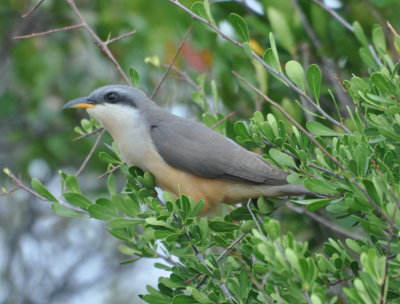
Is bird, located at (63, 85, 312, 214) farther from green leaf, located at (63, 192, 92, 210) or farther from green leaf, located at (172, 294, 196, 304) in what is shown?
green leaf, located at (172, 294, 196, 304)

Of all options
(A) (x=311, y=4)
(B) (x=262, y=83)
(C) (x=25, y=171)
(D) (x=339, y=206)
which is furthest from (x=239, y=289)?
(C) (x=25, y=171)

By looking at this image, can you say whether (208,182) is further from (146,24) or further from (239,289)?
(146,24)

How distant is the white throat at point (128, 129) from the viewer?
177 inches

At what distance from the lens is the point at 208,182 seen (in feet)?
15.2

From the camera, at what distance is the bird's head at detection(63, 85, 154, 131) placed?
4.73 meters

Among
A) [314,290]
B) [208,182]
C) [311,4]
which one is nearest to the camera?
[314,290]

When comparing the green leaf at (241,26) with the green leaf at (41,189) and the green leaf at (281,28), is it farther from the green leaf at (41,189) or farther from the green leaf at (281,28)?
the green leaf at (281,28)

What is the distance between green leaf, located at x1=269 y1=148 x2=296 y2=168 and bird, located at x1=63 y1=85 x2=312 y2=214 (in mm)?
951

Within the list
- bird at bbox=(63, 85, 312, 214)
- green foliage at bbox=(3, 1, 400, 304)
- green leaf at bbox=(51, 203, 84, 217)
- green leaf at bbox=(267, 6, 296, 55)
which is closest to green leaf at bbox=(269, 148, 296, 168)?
green foliage at bbox=(3, 1, 400, 304)

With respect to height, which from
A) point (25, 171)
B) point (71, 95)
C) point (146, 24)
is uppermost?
point (146, 24)

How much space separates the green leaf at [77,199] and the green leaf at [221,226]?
0.63m

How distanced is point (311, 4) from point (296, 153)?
247 centimetres

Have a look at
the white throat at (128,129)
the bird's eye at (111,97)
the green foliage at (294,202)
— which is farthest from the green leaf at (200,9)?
the bird's eye at (111,97)

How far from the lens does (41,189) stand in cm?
386
